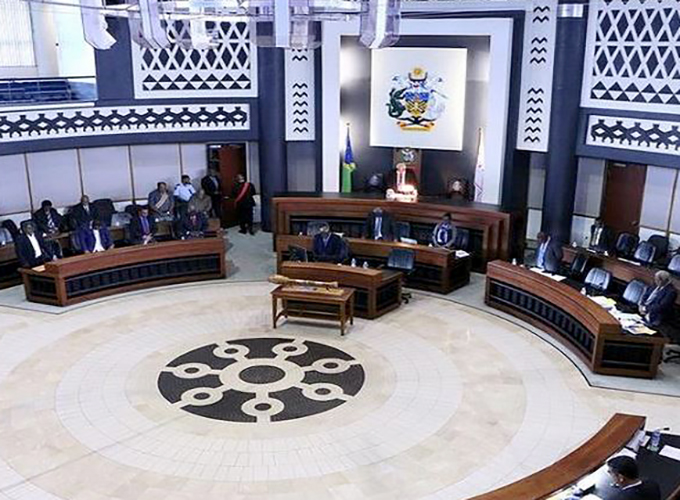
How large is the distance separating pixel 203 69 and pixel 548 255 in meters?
9.25

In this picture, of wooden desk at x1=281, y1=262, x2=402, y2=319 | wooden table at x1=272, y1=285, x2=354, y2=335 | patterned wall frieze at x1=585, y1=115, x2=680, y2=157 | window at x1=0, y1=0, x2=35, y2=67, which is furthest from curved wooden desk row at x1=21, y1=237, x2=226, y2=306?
patterned wall frieze at x1=585, y1=115, x2=680, y2=157

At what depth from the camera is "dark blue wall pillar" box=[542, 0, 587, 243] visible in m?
15.1

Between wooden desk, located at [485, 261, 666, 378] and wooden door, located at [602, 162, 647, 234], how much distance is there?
171 inches

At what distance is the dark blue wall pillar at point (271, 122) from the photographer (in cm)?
1753

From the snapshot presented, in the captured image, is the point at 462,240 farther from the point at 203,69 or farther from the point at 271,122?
the point at 203,69

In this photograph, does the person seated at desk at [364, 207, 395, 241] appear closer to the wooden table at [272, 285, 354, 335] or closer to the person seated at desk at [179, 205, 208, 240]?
the wooden table at [272, 285, 354, 335]

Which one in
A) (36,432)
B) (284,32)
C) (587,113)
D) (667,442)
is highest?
(284,32)

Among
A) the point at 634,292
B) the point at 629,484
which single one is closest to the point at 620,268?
the point at 634,292

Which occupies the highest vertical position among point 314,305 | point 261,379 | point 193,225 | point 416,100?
point 416,100

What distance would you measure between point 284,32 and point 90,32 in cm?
219

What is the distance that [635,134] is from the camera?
1477cm

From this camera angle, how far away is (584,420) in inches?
381

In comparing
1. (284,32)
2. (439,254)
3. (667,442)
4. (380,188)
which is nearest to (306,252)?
(439,254)

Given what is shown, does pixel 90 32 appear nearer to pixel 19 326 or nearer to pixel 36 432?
pixel 36 432
